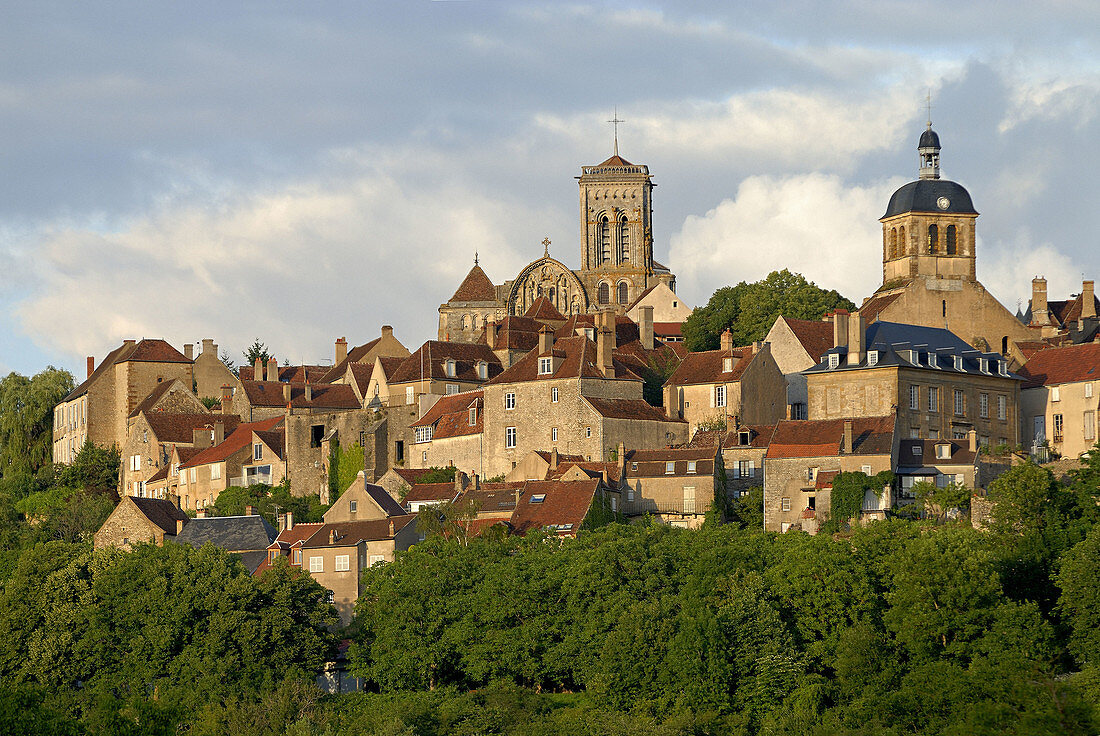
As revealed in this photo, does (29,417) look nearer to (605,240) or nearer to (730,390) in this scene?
(605,240)

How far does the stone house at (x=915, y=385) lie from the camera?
7044cm

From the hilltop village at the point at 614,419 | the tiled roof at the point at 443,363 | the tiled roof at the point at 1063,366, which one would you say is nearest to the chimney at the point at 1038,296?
the hilltop village at the point at 614,419

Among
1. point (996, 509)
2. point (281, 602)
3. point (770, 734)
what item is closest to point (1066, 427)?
point (996, 509)

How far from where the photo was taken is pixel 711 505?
67.3 metres

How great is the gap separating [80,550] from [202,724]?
1179 centimetres

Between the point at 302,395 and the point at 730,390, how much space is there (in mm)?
22551

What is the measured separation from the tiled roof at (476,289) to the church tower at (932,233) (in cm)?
2734

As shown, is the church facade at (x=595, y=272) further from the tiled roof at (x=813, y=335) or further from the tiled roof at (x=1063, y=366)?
the tiled roof at (x=1063, y=366)

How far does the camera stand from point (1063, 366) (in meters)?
74.9

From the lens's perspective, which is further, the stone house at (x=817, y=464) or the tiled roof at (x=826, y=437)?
the tiled roof at (x=826, y=437)

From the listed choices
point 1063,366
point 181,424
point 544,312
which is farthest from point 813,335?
point 181,424

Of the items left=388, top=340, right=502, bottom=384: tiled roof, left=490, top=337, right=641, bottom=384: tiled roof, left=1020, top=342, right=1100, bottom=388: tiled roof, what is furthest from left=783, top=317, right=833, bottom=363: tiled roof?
left=388, top=340, right=502, bottom=384: tiled roof

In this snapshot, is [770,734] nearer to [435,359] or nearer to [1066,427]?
[1066,427]

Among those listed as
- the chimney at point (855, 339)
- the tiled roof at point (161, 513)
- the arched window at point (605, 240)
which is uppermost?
the arched window at point (605, 240)
